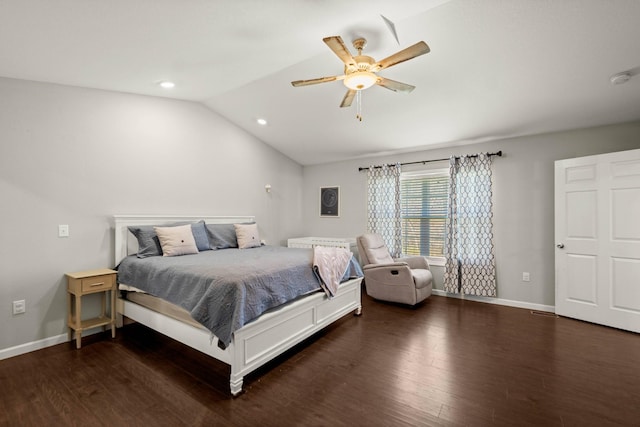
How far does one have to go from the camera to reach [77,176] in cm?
304

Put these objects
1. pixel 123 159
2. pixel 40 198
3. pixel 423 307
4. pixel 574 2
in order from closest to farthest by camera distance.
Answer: pixel 574 2 < pixel 40 198 < pixel 123 159 < pixel 423 307

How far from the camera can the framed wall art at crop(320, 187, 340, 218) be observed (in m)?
5.71

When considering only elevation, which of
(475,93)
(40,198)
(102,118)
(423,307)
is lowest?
(423,307)

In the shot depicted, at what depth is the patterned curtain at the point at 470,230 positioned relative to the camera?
414 centimetres

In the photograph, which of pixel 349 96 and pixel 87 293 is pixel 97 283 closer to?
pixel 87 293

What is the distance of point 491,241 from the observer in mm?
4117

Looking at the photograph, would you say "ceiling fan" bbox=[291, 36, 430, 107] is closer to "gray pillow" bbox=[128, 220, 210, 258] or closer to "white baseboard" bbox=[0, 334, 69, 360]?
"gray pillow" bbox=[128, 220, 210, 258]

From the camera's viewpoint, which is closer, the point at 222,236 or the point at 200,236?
the point at 200,236

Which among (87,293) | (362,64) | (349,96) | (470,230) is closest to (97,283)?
(87,293)

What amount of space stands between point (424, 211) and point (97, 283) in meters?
4.43

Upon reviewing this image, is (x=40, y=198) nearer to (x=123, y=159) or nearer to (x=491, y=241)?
(x=123, y=159)

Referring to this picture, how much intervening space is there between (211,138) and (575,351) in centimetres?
499

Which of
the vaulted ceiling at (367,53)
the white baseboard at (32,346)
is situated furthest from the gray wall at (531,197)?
the white baseboard at (32,346)

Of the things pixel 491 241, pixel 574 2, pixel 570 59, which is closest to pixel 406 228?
pixel 491 241
